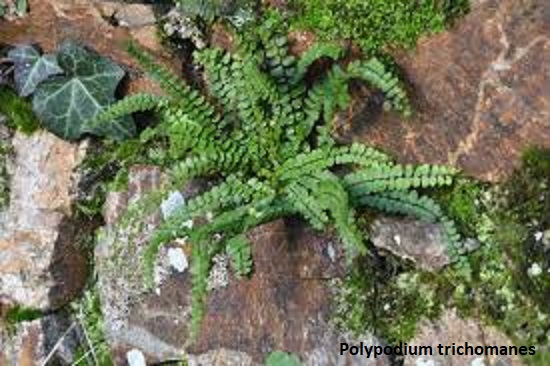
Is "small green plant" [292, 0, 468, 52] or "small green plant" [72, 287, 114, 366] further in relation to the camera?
"small green plant" [72, 287, 114, 366]

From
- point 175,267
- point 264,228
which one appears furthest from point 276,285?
point 175,267

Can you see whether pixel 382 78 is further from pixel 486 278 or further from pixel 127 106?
pixel 127 106

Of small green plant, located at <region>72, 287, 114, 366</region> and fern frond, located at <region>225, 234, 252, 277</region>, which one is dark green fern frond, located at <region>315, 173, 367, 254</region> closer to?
fern frond, located at <region>225, 234, 252, 277</region>

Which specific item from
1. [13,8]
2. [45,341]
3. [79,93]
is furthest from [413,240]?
[13,8]

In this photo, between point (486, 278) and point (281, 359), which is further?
point (281, 359)

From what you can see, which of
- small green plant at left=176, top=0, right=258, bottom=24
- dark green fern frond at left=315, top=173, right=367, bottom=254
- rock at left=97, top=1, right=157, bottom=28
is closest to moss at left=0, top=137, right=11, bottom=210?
rock at left=97, top=1, right=157, bottom=28

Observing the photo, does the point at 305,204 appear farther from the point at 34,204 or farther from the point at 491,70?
the point at 34,204
